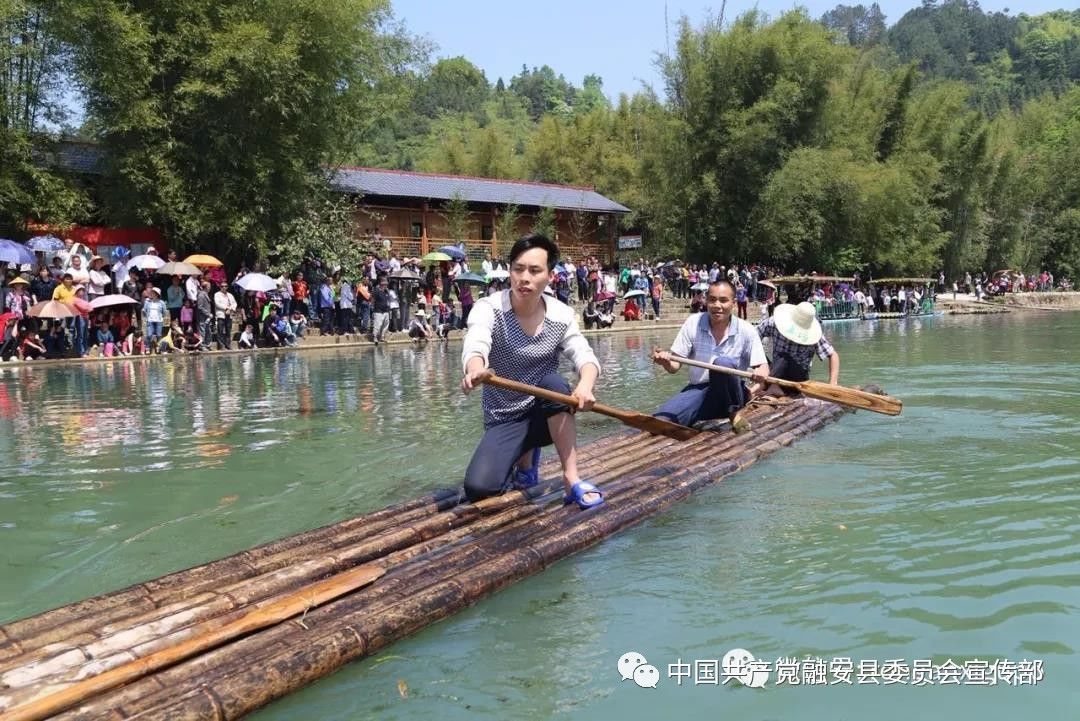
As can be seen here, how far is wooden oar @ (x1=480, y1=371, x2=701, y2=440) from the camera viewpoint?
4.32m

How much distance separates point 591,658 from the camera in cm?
318

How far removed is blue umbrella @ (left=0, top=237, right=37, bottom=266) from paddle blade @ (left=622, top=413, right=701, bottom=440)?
13577 mm

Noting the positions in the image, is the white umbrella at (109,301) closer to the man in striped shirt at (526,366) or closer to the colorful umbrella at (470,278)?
the colorful umbrella at (470,278)

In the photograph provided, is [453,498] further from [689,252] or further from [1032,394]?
[689,252]

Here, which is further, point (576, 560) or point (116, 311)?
point (116, 311)

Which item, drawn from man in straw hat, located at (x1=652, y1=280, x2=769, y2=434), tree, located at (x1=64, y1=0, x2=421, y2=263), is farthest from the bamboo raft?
tree, located at (x1=64, y1=0, x2=421, y2=263)

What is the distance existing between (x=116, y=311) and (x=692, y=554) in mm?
14743

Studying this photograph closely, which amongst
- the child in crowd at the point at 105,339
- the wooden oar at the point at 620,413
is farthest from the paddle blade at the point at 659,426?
the child in crowd at the point at 105,339

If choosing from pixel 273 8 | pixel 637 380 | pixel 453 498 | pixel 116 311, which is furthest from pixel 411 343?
pixel 453 498

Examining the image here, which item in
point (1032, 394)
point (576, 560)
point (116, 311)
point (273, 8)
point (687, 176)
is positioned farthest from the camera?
point (687, 176)

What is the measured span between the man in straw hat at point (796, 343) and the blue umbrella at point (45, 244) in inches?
578

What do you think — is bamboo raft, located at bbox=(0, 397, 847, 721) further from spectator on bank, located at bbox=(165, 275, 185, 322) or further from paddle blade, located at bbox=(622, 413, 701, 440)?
spectator on bank, located at bbox=(165, 275, 185, 322)

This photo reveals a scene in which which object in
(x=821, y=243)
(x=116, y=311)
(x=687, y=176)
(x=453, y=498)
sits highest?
(x=687, y=176)

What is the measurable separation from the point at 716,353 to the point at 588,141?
38.6 meters
